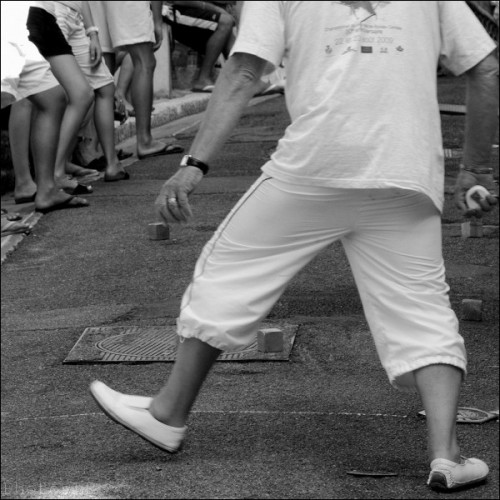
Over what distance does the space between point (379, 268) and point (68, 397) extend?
6.70 feet

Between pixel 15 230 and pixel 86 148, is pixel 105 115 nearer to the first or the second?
pixel 86 148

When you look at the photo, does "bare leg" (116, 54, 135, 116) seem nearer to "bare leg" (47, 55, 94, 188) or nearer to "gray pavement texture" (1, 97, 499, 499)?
"bare leg" (47, 55, 94, 188)

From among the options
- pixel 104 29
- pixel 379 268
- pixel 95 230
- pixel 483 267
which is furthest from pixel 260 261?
pixel 104 29

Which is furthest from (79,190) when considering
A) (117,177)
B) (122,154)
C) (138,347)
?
(138,347)

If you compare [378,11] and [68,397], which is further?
[68,397]

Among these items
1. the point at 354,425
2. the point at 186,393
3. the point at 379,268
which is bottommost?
the point at 354,425

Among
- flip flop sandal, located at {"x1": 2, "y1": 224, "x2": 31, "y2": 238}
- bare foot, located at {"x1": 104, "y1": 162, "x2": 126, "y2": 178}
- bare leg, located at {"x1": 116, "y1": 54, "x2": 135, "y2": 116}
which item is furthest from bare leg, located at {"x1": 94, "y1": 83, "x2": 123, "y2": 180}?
flip flop sandal, located at {"x1": 2, "y1": 224, "x2": 31, "y2": 238}

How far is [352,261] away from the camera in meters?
4.14

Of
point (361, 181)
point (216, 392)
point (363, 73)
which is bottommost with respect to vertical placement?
point (216, 392)

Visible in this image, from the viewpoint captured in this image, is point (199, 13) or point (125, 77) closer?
point (125, 77)

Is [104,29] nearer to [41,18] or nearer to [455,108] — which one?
[41,18]

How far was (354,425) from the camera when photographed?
16.9ft

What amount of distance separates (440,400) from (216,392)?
1761 mm

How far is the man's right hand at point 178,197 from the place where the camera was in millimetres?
3992
